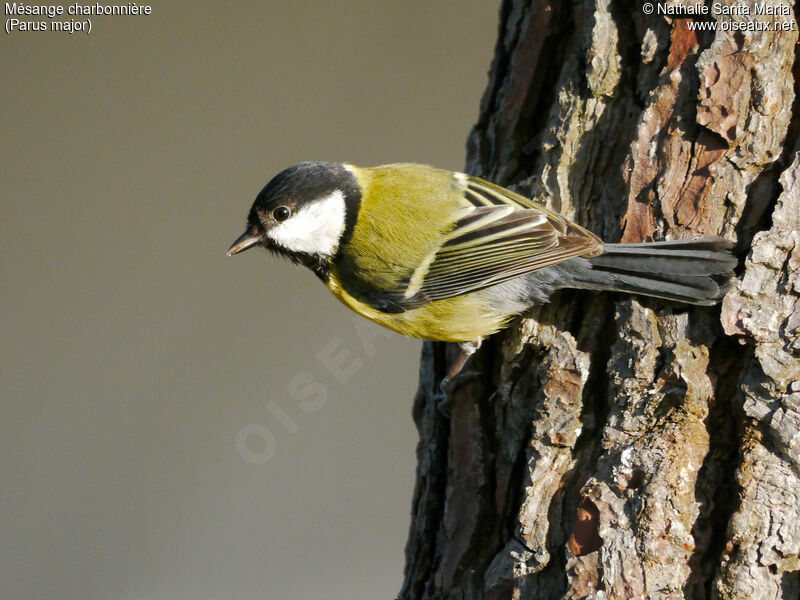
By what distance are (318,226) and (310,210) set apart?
0.17 feet

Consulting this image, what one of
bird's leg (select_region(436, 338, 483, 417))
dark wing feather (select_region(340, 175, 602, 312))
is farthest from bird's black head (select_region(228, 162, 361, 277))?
bird's leg (select_region(436, 338, 483, 417))

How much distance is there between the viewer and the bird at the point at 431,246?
1879 mm

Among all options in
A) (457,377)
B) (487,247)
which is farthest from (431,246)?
(457,377)

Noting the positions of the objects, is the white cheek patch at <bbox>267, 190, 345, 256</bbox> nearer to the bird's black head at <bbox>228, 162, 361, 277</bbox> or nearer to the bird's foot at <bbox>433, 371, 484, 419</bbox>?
the bird's black head at <bbox>228, 162, 361, 277</bbox>

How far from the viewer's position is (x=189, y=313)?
12.6ft

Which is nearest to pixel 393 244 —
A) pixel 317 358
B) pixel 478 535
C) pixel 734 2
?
pixel 478 535

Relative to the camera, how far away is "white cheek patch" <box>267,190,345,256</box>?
2236mm

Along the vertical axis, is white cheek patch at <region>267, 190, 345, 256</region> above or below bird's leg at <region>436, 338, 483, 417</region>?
above

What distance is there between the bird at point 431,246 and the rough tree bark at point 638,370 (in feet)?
0.24

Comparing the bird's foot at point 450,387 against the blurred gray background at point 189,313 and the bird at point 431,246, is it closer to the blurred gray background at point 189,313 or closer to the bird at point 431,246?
the bird at point 431,246

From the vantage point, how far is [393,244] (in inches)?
83.7

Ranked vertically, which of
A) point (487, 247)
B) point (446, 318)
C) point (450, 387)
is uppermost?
point (487, 247)

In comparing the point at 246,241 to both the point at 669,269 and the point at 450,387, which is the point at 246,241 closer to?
the point at 450,387

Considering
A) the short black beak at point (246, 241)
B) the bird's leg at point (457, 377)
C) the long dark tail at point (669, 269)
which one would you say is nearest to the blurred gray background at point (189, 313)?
the short black beak at point (246, 241)
